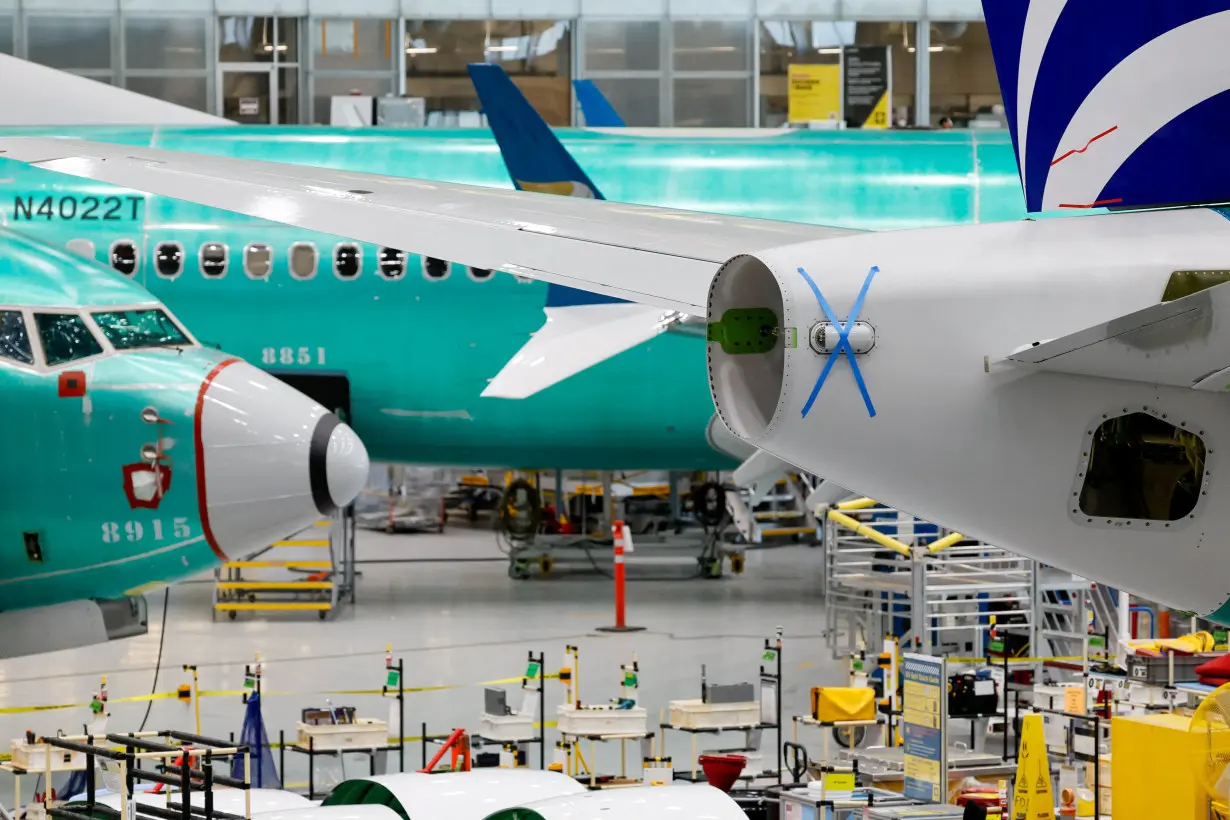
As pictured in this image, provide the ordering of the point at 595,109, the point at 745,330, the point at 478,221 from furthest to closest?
the point at 595,109 → the point at 478,221 → the point at 745,330

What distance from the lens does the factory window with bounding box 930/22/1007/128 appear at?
31938 mm

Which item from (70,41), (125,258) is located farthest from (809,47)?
(125,258)

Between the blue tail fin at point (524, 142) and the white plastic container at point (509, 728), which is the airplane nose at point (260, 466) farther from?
the blue tail fin at point (524, 142)

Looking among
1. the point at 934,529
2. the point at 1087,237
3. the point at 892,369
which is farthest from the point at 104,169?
the point at 934,529

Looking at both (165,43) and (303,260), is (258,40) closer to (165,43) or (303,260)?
(165,43)

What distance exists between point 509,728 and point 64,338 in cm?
426

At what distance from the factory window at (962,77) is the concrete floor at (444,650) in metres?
11.8

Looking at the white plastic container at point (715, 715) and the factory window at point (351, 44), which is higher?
the factory window at point (351, 44)

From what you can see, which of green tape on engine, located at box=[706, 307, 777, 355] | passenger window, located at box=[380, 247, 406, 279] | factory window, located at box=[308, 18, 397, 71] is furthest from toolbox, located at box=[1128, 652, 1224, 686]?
factory window, located at box=[308, 18, 397, 71]

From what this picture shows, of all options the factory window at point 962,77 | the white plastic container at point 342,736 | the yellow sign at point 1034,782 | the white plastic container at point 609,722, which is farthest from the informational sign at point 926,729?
the factory window at point 962,77

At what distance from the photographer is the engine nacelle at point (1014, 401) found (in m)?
4.56

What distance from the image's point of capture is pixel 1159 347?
4.34m

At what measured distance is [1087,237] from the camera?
4.68 metres

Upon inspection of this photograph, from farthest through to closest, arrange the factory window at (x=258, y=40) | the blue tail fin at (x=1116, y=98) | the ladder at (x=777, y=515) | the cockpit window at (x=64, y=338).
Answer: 1. the factory window at (x=258, y=40)
2. the ladder at (x=777, y=515)
3. the cockpit window at (x=64, y=338)
4. the blue tail fin at (x=1116, y=98)
